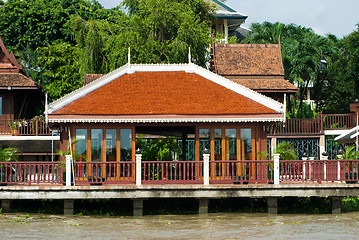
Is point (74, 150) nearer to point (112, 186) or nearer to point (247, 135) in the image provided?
point (112, 186)

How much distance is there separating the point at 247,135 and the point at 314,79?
21.3 m

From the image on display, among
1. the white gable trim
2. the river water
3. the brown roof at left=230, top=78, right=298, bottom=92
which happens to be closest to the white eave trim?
the white gable trim

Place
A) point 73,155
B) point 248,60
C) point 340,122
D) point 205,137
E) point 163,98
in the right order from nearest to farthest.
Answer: point 73,155
point 205,137
point 163,98
point 248,60
point 340,122

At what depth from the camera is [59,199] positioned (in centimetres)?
2728

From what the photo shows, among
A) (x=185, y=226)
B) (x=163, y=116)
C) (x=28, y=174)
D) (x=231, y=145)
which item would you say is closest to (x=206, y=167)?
(x=231, y=145)

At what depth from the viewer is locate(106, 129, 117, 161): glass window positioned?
2803 centimetres

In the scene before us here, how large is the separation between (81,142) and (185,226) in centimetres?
563

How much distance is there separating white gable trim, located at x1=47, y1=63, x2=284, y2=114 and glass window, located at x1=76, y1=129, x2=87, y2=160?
1.16 metres

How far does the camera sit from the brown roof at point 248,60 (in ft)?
132

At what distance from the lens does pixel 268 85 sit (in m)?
39.4

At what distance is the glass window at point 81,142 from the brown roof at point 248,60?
13.2m

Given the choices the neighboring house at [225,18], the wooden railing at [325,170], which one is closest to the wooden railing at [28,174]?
the wooden railing at [325,170]

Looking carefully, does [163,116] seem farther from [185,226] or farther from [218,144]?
[185,226]

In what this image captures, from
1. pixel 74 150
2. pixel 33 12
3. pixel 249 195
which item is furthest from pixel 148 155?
pixel 33 12
